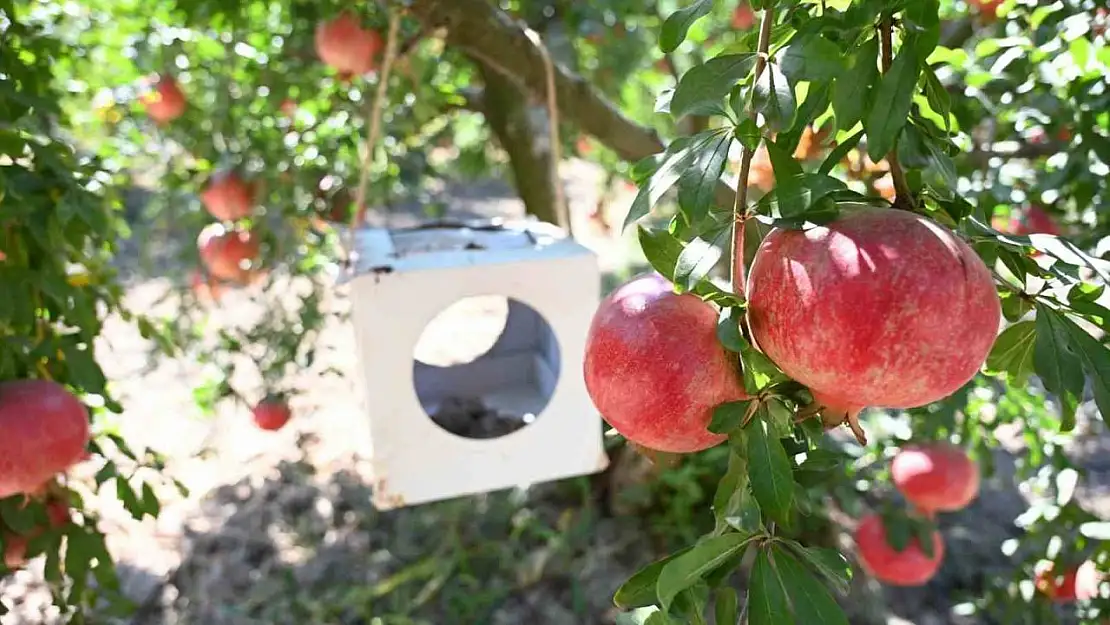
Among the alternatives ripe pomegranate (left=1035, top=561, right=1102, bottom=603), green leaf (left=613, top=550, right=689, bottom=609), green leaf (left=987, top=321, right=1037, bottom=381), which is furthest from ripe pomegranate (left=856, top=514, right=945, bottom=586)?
green leaf (left=613, top=550, right=689, bottom=609)

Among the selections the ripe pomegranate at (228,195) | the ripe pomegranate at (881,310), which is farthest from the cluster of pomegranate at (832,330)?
the ripe pomegranate at (228,195)

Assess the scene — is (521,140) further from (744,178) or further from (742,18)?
(744,178)

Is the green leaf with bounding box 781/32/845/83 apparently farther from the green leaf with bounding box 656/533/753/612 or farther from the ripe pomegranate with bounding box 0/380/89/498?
the ripe pomegranate with bounding box 0/380/89/498

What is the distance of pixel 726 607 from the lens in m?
0.60

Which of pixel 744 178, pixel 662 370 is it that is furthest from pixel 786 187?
pixel 662 370

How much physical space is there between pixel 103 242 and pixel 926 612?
84.1 inches

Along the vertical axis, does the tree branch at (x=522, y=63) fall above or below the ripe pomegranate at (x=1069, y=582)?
above

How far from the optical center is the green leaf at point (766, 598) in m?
0.54

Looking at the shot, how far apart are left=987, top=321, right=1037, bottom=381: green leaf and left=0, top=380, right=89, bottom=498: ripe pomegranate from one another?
3.40 ft

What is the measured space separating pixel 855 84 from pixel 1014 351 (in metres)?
0.27

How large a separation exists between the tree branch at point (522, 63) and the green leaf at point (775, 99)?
620mm

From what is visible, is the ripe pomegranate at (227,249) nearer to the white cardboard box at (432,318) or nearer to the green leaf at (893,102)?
the white cardboard box at (432,318)

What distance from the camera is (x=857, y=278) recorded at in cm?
52

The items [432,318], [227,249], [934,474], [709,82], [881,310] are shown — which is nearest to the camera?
[881,310]
